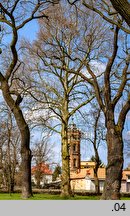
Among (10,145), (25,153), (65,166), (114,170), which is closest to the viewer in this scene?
(114,170)

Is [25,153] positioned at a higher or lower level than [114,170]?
higher

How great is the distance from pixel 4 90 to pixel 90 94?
13.2 meters

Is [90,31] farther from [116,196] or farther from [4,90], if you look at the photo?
[116,196]

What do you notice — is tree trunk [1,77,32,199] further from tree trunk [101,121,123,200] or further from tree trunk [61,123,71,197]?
tree trunk [61,123,71,197]

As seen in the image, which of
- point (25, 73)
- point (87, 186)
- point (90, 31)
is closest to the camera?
point (90, 31)

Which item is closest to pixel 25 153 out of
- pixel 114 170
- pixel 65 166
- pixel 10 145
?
pixel 114 170

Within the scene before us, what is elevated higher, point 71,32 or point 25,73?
point 71,32

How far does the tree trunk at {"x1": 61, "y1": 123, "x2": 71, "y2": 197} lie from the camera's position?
1214 inches

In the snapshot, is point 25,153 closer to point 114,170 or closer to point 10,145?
point 114,170

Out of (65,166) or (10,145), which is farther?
(10,145)

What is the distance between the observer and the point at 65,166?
31.6m

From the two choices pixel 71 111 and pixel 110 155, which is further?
pixel 71 111

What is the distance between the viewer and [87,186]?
296 ft

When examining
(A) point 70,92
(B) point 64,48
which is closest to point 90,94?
(A) point 70,92
